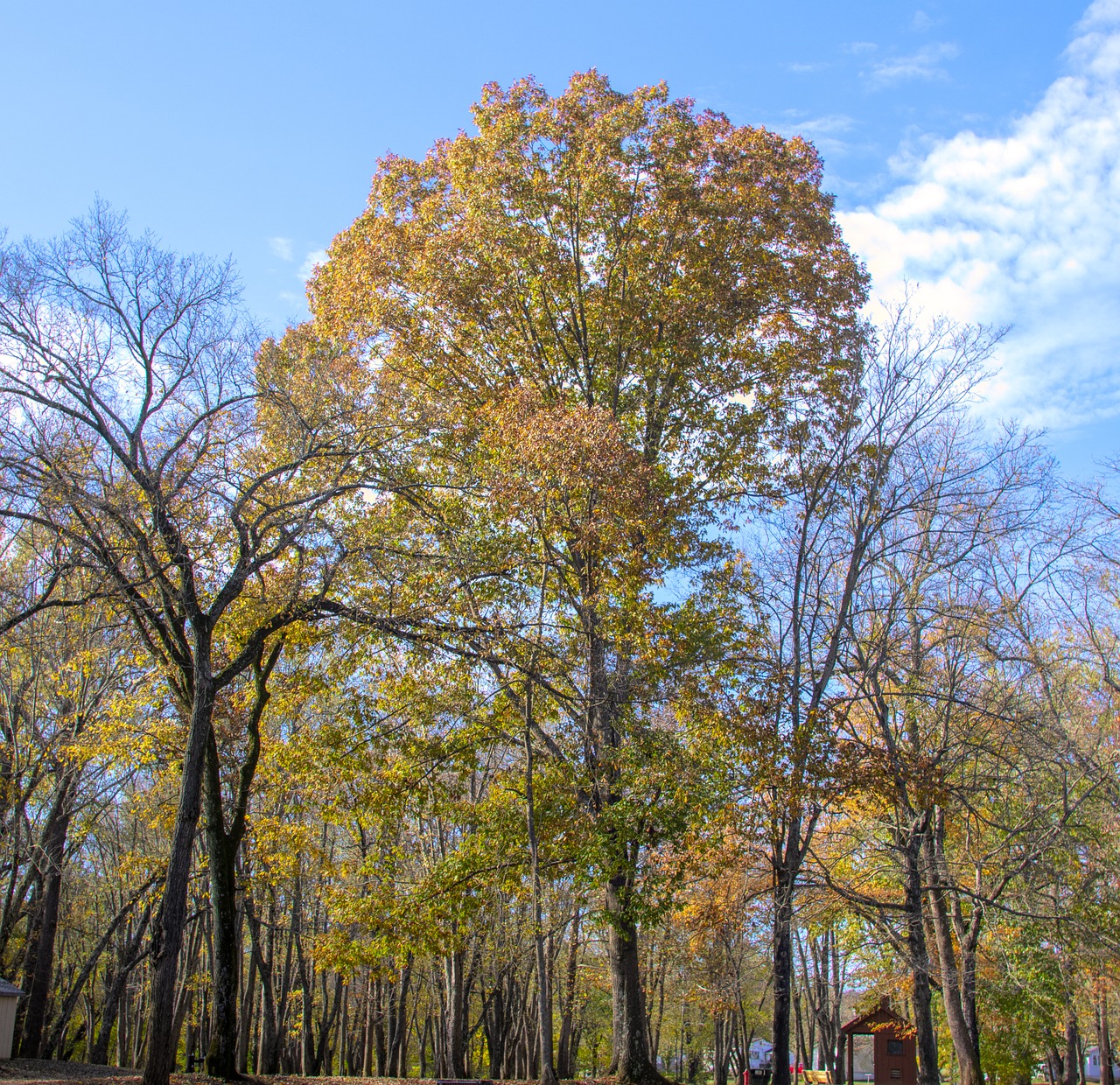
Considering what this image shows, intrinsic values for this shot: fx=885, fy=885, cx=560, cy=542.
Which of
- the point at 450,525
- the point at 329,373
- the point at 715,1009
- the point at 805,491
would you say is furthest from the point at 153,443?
the point at 715,1009

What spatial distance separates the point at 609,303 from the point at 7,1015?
17.6 meters

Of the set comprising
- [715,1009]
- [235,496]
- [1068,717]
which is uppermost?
[235,496]

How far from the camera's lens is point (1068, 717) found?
17.3 meters

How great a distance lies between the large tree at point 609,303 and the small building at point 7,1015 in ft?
39.6

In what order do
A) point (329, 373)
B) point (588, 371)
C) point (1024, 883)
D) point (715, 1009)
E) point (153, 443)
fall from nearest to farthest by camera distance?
1. point (153, 443)
2. point (329, 373)
3. point (588, 371)
4. point (1024, 883)
5. point (715, 1009)

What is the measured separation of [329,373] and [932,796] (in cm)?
1045

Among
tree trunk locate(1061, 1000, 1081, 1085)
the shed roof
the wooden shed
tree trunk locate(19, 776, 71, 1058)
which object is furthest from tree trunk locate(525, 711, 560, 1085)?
the wooden shed

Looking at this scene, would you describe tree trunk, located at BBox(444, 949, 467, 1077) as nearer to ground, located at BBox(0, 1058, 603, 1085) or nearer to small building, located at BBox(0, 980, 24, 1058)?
ground, located at BBox(0, 1058, 603, 1085)

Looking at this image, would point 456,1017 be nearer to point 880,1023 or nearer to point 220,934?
point 220,934

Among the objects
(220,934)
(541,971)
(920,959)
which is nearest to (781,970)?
(920,959)

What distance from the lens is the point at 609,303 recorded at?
14.6 metres

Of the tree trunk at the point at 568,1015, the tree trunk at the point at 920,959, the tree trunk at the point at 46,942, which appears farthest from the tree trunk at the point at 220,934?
the tree trunk at the point at 568,1015

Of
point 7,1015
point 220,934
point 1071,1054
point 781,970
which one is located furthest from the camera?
point 1071,1054

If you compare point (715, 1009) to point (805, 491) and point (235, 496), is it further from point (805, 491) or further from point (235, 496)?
point (235, 496)
